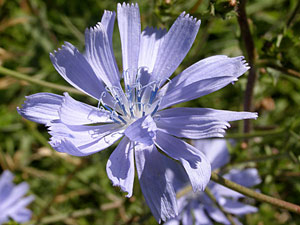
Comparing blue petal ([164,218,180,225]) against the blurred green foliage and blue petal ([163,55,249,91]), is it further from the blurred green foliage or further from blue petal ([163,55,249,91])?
blue petal ([163,55,249,91])

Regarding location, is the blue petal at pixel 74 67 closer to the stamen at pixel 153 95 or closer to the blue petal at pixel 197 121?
the stamen at pixel 153 95

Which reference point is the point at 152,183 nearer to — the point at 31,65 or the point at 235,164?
the point at 235,164

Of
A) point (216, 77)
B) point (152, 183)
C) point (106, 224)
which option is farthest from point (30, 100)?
point (106, 224)

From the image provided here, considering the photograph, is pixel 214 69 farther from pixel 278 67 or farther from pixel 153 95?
pixel 278 67

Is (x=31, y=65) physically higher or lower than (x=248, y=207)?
higher

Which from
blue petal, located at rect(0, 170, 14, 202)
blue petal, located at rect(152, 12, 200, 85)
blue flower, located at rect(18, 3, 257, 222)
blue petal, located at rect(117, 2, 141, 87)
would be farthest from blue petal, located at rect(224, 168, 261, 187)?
blue petal, located at rect(0, 170, 14, 202)

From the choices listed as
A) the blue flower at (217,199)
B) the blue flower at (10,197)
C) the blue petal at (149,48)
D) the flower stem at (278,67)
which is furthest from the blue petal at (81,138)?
the blue flower at (10,197)

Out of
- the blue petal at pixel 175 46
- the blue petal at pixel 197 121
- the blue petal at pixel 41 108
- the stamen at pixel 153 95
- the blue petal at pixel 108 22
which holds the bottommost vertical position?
the blue petal at pixel 197 121
